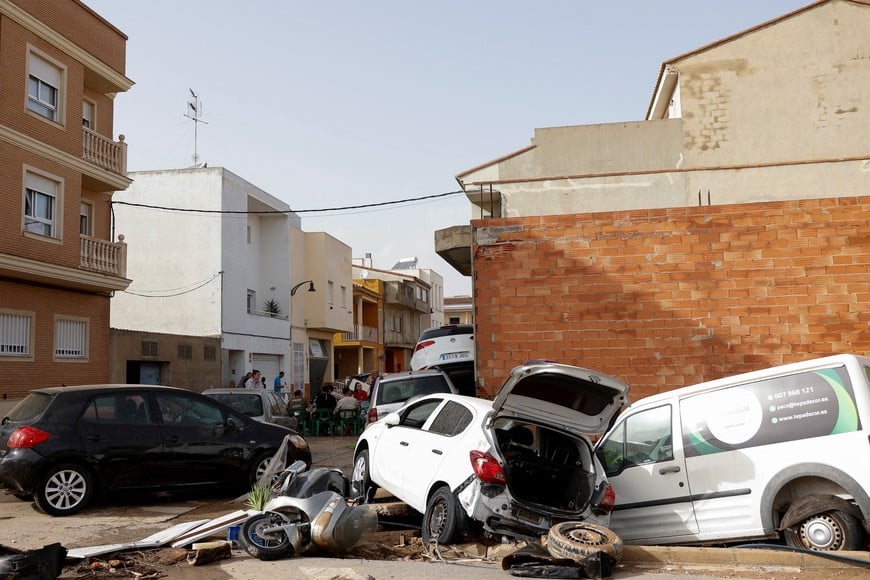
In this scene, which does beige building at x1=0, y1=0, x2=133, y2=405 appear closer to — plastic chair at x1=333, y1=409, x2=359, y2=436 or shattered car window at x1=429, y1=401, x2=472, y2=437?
plastic chair at x1=333, y1=409, x2=359, y2=436

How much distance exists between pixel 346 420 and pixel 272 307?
15195mm

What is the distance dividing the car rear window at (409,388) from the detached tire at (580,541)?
22.5 ft

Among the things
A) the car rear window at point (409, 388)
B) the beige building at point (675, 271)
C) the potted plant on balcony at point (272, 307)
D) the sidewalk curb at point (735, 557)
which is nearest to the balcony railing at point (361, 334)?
the potted plant on balcony at point (272, 307)

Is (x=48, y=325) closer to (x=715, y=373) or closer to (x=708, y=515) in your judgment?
(x=715, y=373)

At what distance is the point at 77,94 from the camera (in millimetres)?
20688

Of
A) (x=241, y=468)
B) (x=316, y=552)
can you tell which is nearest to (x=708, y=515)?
(x=316, y=552)

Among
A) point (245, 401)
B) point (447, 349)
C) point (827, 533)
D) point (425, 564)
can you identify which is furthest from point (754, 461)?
point (245, 401)

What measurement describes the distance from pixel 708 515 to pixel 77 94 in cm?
1900

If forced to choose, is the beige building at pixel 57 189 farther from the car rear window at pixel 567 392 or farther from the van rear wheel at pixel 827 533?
the van rear wheel at pixel 827 533

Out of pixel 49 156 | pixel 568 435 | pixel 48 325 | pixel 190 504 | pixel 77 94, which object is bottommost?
pixel 190 504

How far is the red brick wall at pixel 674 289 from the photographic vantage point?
1186cm

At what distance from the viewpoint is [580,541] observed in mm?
6871

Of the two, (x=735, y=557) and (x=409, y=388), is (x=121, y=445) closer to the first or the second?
(x=409, y=388)

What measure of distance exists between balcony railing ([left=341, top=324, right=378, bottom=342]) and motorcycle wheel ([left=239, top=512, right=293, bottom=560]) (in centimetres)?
3907
